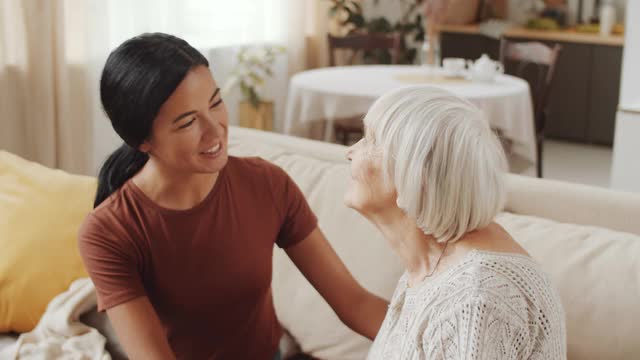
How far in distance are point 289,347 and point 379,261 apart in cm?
30

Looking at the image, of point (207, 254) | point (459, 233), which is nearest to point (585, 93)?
point (207, 254)

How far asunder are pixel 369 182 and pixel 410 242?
10 centimetres

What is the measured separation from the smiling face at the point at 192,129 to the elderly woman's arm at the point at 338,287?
0.97 feet

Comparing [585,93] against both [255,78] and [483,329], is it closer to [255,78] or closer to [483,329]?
[255,78]

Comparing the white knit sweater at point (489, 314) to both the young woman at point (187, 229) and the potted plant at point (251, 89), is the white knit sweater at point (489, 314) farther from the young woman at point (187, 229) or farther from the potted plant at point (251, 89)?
the potted plant at point (251, 89)

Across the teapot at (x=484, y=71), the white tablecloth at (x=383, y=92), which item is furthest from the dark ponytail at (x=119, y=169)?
the teapot at (x=484, y=71)

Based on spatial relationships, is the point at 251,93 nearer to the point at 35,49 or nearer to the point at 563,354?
the point at 35,49

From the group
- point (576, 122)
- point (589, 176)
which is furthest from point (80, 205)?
point (576, 122)

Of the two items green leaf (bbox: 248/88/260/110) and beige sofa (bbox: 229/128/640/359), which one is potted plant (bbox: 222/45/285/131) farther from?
beige sofa (bbox: 229/128/640/359)

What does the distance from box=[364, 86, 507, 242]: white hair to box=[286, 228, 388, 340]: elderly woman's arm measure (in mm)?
509

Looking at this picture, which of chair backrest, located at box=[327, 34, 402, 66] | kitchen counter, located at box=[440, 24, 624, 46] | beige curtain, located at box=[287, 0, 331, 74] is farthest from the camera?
kitchen counter, located at box=[440, 24, 624, 46]

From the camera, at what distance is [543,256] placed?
165cm

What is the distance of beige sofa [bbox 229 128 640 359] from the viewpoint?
155 centimetres

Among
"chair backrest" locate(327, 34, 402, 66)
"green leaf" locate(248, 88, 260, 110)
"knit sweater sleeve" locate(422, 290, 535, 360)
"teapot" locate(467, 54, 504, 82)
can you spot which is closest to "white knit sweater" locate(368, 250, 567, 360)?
"knit sweater sleeve" locate(422, 290, 535, 360)
